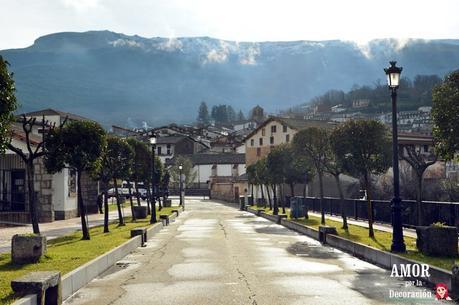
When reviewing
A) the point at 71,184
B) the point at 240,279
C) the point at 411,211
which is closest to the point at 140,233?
the point at 240,279

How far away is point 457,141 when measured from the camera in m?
14.3

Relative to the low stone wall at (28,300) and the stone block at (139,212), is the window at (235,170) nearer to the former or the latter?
the stone block at (139,212)

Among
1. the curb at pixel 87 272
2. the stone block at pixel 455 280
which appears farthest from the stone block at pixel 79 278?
the stone block at pixel 455 280

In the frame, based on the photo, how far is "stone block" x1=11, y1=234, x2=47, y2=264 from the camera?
43.7 feet

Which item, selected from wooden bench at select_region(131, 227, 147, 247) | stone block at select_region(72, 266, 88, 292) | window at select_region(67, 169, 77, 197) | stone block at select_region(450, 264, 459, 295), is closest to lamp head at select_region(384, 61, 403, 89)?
stone block at select_region(450, 264, 459, 295)

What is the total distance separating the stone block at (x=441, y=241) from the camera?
1354 cm

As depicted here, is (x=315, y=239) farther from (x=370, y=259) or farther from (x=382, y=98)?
(x=382, y=98)

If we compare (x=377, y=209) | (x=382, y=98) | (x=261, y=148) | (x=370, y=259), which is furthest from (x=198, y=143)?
(x=370, y=259)

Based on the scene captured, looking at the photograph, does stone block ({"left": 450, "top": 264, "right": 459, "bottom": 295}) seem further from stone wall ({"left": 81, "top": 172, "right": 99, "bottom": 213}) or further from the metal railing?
stone wall ({"left": 81, "top": 172, "right": 99, "bottom": 213})

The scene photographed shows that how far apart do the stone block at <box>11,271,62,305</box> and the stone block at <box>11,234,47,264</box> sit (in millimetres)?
4173

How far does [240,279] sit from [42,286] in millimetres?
5056

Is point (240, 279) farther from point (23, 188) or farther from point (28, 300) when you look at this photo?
point (23, 188)

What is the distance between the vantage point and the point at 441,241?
1363 cm

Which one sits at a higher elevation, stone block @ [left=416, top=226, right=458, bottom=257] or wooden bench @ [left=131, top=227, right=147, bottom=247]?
stone block @ [left=416, top=226, right=458, bottom=257]
